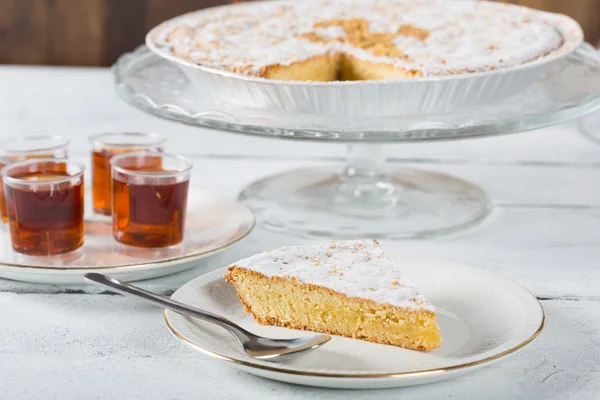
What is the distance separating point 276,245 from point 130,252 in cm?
27

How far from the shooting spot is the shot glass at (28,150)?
5.26 ft

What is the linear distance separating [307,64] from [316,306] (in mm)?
698

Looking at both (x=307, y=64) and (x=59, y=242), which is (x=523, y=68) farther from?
(x=59, y=242)

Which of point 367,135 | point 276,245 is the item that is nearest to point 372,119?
point 367,135

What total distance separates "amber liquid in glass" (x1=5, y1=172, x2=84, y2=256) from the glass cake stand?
21 centimetres

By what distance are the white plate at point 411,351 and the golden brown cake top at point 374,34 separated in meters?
0.44

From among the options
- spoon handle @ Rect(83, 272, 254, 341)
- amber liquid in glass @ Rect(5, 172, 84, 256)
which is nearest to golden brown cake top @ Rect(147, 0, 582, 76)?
amber liquid in glass @ Rect(5, 172, 84, 256)

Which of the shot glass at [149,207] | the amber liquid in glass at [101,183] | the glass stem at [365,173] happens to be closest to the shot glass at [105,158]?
the amber liquid in glass at [101,183]

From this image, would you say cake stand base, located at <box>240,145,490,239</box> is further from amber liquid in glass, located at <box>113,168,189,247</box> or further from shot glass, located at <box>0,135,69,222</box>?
shot glass, located at <box>0,135,69,222</box>

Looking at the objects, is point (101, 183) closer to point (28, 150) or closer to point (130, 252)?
point (28, 150)

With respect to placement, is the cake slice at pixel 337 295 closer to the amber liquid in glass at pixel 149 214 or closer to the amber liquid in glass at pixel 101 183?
the amber liquid in glass at pixel 149 214

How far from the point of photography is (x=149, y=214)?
1.49 m

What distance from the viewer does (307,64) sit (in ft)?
5.90

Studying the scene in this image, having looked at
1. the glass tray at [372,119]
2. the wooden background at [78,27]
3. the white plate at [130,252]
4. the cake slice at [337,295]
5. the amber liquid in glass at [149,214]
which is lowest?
the wooden background at [78,27]
